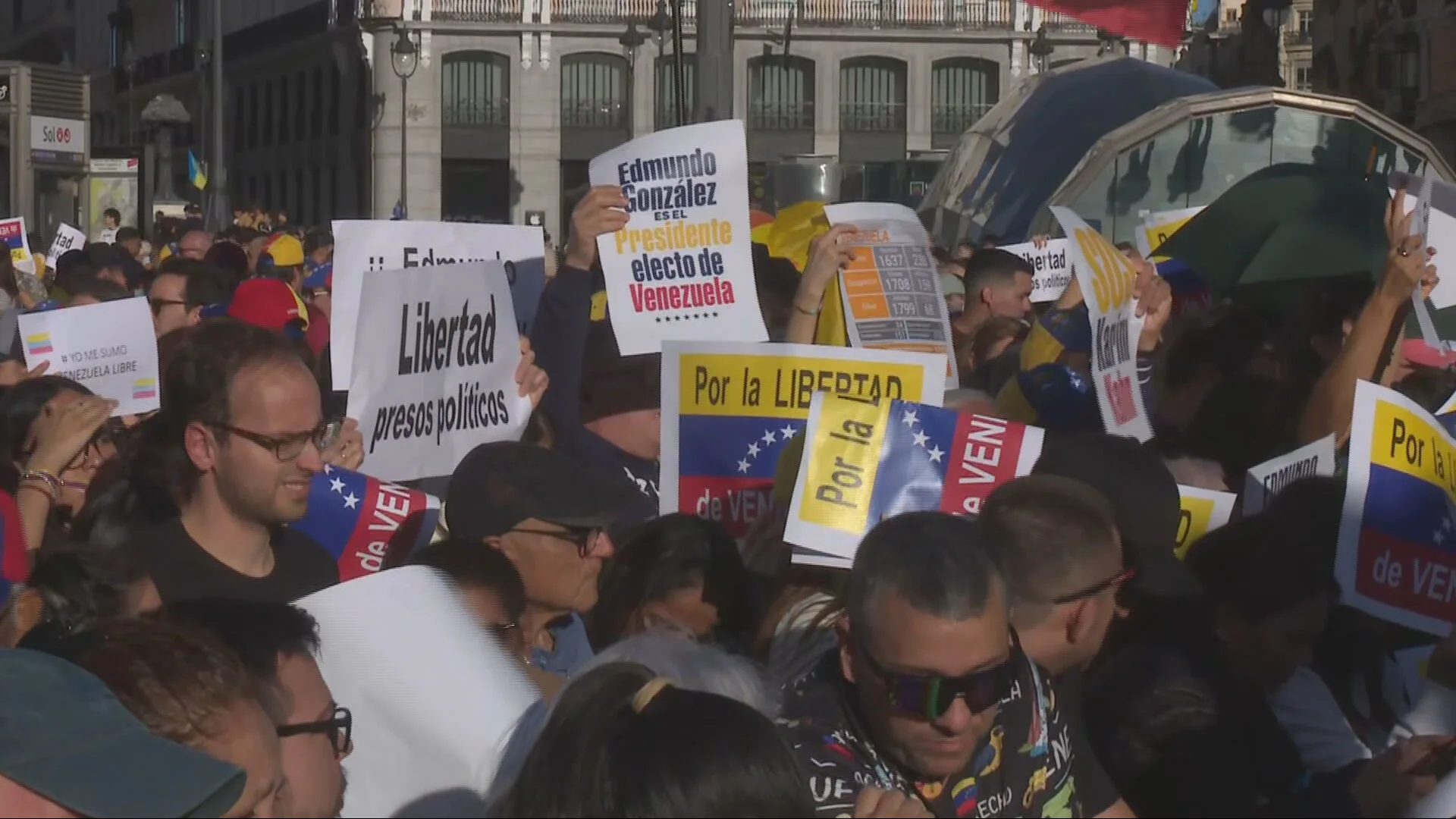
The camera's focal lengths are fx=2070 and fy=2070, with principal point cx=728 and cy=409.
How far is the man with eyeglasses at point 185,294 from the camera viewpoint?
26.5ft

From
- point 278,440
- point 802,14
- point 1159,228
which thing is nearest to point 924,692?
point 278,440

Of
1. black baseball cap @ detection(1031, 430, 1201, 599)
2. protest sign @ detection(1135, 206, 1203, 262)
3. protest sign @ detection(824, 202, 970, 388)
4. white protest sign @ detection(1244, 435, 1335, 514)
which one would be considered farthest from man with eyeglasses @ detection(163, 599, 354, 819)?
protest sign @ detection(1135, 206, 1203, 262)

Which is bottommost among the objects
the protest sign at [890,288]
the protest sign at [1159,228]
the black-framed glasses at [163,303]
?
the black-framed glasses at [163,303]

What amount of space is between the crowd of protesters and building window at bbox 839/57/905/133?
150 ft

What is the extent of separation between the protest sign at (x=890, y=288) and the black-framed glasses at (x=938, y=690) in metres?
3.01

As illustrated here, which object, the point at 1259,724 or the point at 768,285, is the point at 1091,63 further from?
the point at 1259,724

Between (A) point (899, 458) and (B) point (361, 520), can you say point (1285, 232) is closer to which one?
(A) point (899, 458)

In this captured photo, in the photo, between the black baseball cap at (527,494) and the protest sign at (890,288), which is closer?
the black baseball cap at (527,494)

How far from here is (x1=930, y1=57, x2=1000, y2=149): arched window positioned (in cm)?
5150

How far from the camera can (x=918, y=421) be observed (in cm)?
424

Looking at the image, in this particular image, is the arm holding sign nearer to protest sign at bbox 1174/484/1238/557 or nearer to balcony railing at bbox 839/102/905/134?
protest sign at bbox 1174/484/1238/557

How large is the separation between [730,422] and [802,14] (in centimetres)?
4814

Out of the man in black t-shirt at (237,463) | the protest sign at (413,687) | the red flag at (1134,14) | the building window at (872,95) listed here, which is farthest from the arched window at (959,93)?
the protest sign at (413,687)

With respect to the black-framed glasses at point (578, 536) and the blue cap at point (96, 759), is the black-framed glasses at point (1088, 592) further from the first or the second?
the blue cap at point (96, 759)
